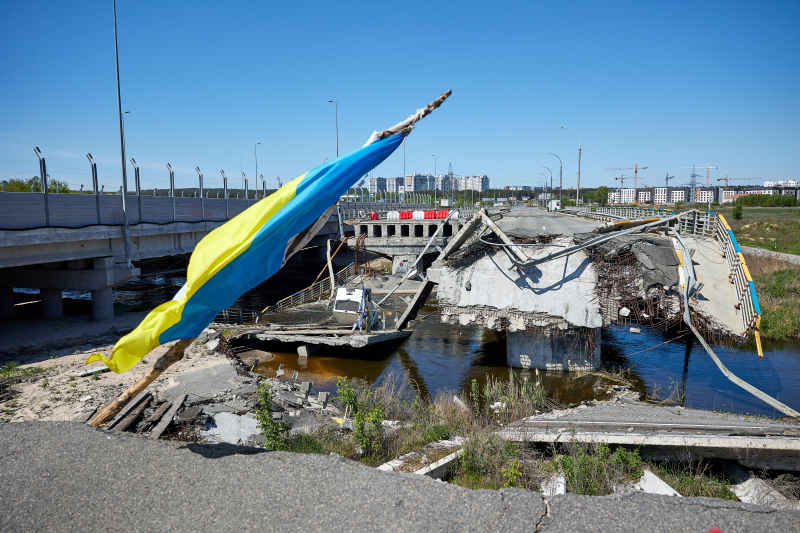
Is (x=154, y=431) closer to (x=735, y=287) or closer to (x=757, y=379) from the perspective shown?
(x=735, y=287)

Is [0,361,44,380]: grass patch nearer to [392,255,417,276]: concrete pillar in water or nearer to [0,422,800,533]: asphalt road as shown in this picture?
[0,422,800,533]: asphalt road

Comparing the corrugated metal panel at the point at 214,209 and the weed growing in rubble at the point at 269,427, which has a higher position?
the corrugated metal panel at the point at 214,209

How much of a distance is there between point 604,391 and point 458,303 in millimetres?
5936

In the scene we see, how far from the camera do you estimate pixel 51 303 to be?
23.1m

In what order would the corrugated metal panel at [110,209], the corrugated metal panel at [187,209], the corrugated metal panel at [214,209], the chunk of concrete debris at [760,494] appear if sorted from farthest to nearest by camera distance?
the corrugated metal panel at [214,209] → the corrugated metal panel at [187,209] → the corrugated metal panel at [110,209] → the chunk of concrete debris at [760,494]

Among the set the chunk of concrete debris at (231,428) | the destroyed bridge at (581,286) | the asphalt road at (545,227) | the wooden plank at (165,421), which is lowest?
the chunk of concrete debris at (231,428)

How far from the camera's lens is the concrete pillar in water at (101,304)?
22.9 m

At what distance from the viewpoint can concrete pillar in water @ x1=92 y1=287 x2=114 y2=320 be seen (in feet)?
75.2

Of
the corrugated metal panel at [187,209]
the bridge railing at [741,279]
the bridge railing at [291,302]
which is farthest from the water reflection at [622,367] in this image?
the corrugated metal panel at [187,209]

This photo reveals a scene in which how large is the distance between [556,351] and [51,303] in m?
23.2

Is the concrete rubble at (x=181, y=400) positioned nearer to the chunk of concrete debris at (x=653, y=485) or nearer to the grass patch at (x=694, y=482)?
the chunk of concrete debris at (x=653, y=485)

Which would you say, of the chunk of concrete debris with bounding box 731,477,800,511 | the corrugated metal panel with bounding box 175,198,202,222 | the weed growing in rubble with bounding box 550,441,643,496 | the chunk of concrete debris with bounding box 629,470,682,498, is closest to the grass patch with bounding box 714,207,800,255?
the chunk of concrete debris with bounding box 731,477,800,511

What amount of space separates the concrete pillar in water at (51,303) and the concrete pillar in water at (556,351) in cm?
2127

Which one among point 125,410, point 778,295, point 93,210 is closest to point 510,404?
point 125,410
